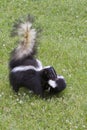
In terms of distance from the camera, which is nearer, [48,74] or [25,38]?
[48,74]

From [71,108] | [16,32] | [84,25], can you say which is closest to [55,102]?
[71,108]

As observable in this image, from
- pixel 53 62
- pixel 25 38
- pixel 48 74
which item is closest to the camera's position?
pixel 48 74

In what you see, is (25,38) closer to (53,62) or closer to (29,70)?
(29,70)

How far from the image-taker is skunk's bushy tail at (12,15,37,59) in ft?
23.9

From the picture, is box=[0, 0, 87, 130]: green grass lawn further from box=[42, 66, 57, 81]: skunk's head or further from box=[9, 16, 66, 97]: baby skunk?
box=[42, 66, 57, 81]: skunk's head

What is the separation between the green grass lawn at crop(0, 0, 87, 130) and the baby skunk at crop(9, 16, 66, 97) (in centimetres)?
17

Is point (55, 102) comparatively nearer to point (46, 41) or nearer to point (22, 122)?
point (22, 122)

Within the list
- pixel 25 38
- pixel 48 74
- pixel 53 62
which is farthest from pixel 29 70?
pixel 53 62

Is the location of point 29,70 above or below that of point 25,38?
below

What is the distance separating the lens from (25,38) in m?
7.34

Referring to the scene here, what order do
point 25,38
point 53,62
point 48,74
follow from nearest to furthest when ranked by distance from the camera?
point 48,74
point 25,38
point 53,62

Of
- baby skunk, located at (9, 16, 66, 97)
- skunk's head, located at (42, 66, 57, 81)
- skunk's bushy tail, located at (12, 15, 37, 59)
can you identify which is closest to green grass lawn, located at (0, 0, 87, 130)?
baby skunk, located at (9, 16, 66, 97)

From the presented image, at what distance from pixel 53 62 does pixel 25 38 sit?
1.62 metres

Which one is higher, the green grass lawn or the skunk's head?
the skunk's head
